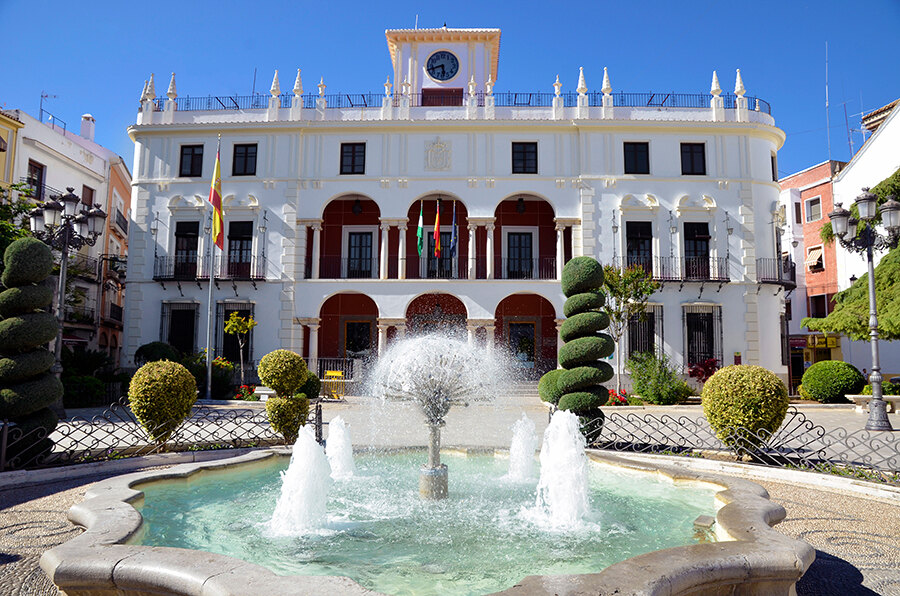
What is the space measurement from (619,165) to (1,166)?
24980 millimetres

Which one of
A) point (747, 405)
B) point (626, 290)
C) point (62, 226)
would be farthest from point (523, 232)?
point (747, 405)

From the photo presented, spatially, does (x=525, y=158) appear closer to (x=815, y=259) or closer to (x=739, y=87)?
(x=739, y=87)

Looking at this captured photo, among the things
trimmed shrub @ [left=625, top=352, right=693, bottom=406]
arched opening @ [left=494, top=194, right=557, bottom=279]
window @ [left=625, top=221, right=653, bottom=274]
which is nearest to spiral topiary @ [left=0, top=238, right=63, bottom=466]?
trimmed shrub @ [left=625, top=352, right=693, bottom=406]

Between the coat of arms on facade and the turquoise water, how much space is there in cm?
1760

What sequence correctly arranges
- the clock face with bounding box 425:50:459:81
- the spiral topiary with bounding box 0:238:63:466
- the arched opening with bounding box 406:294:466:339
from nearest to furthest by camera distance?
1. the spiral topiary with bounding box 0:238:63:466
2. the arched opening with bounding box 406:294:466:339
3. the clock face with bounding box 425:50:459:81

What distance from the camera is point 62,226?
1174cm

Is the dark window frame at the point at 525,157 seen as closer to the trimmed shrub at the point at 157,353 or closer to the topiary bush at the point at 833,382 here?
the topiary bush at the point at 833,382

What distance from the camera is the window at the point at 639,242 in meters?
22.8

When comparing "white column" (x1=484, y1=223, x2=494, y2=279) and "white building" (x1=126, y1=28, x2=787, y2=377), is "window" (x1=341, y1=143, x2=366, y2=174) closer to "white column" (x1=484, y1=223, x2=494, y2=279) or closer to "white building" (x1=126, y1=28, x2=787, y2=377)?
"white building" (x1=126, y1=28, x2=787, y2=377)

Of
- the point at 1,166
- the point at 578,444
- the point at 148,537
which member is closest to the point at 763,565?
the point at 578,444

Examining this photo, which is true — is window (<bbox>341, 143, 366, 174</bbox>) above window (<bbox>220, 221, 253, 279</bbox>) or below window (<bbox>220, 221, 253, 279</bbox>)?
above

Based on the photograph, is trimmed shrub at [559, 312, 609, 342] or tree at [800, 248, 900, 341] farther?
tree at [800, 248, 900, 341]

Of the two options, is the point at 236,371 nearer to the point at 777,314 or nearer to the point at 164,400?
the point at 164,400

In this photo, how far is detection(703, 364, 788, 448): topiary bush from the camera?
26.2 feet
